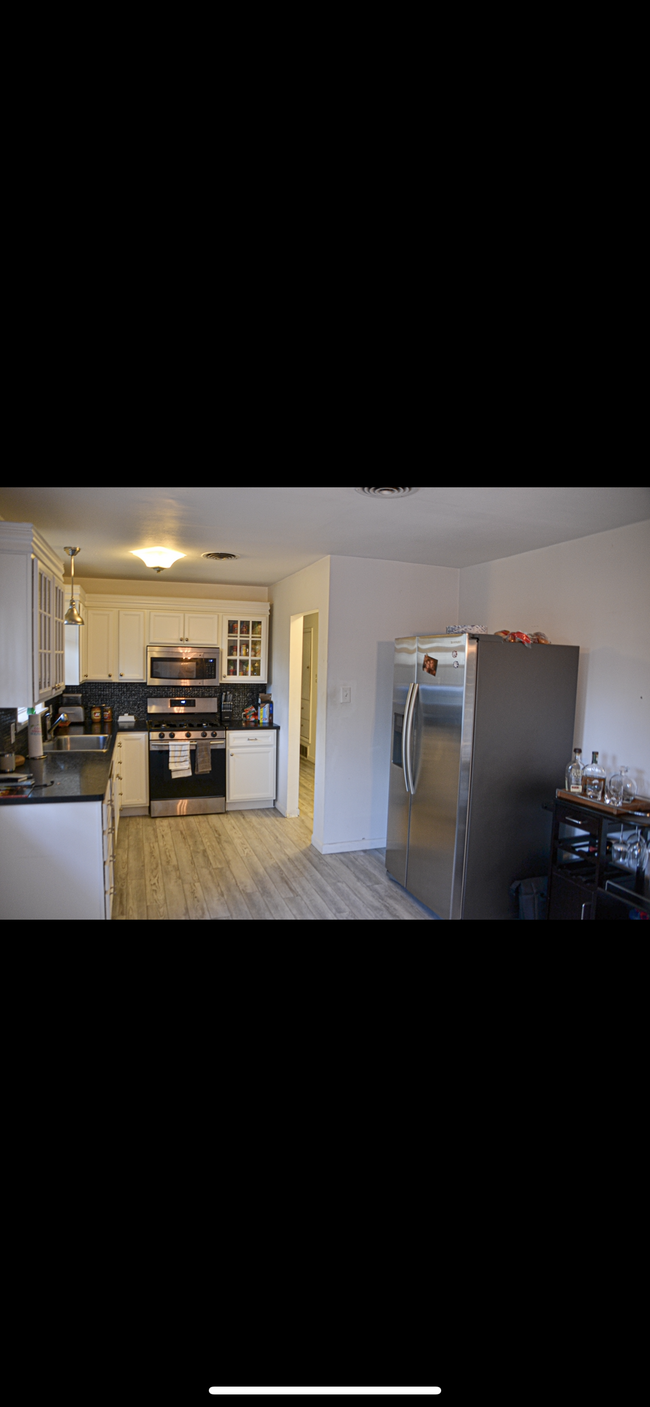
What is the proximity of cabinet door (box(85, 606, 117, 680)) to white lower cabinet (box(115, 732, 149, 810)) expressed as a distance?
698mm

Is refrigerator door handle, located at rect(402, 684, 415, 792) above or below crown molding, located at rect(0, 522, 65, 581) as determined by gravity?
below

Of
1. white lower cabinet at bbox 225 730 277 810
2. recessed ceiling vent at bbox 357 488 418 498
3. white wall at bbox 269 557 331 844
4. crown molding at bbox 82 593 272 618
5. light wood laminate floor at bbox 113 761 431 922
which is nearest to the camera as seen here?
recessed ceiling vent at bbox 357 488 418 498

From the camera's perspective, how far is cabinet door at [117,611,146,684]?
5.51 metres

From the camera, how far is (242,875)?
4023 millimetres

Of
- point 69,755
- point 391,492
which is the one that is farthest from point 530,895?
point 69,755

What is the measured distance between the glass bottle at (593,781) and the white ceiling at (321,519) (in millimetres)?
1198

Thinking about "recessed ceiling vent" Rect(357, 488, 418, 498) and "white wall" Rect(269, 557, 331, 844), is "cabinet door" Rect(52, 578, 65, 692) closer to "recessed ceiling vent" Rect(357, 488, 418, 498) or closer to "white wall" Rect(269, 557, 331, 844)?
"white wall" Rect(269, 557, 331, 844)

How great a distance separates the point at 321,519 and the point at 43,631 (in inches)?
62.6

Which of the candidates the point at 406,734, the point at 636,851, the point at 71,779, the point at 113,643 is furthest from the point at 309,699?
the point at 636,851

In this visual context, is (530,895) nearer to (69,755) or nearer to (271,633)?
(69,755)

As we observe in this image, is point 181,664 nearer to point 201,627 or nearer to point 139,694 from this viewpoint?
point 201,627

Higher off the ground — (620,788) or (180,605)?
(180,605)

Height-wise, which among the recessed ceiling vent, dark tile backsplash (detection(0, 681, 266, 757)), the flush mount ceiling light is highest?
the recessed ceiling vent

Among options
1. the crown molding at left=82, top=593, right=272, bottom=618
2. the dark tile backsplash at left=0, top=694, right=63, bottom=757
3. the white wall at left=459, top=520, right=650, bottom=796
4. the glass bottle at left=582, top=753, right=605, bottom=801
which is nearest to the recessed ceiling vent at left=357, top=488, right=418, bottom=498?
the white wall at left=459, top=520, right=650, bottom=796
